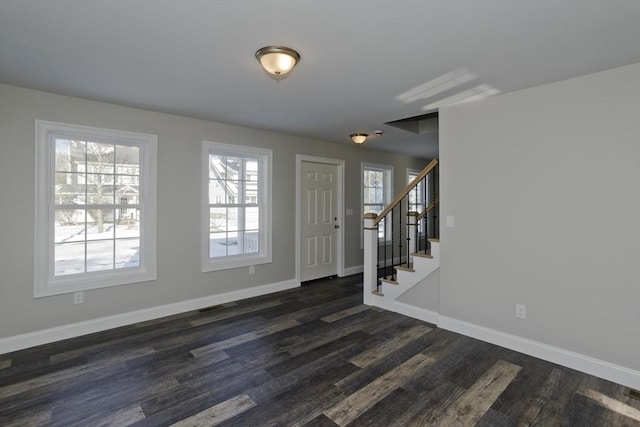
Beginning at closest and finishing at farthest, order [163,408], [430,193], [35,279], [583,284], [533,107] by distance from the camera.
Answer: [163,408], [583,284], [533,107], [35,279], [430,193]

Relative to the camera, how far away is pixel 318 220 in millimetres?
5531

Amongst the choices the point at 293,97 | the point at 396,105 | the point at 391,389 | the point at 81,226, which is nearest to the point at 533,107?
the point at 396,105

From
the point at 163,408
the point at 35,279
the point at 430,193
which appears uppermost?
the point at 430,193

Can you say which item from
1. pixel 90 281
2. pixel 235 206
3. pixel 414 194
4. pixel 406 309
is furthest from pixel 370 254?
pixel 414 194

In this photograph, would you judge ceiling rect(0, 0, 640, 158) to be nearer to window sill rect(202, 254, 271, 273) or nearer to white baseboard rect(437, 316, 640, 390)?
window sill rect(202, 254, 271, 273)

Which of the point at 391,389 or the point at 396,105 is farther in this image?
the point at 396,105

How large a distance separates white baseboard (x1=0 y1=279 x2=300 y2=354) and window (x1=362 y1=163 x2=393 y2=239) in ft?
8.39

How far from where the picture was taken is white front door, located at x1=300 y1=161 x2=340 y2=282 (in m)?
5.32

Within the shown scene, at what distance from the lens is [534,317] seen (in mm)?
2924

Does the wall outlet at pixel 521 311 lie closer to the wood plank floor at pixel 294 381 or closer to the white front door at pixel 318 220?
the wood plank floor at pixel 294 381

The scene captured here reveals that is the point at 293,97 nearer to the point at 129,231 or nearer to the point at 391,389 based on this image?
the point at 129,231

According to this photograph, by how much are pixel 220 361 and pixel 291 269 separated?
7.90 ft

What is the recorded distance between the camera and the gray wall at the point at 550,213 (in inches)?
98.2

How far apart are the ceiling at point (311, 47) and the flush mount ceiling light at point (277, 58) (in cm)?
5
